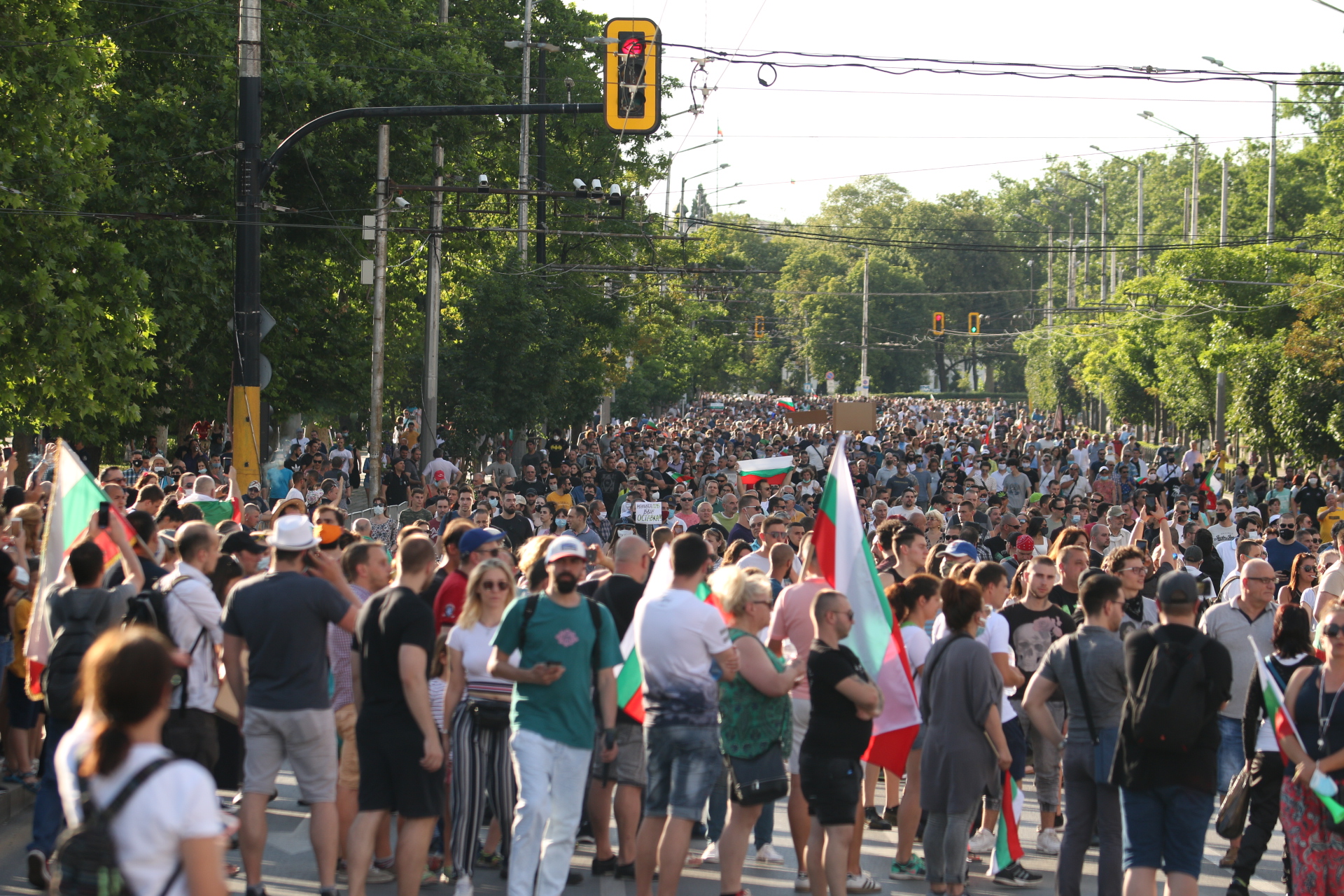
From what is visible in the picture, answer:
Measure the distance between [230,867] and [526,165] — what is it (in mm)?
27957

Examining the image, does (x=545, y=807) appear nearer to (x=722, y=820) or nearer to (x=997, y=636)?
(x=722, y=820)

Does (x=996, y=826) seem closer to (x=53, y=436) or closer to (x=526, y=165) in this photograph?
(x=53, y=436)

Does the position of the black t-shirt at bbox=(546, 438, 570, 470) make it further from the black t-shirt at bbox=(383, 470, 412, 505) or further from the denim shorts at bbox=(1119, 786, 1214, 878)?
the denim shorts at bbox=(1119, 786, 1214, 878)

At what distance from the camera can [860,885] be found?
7402 mm

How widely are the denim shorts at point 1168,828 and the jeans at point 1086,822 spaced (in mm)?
469

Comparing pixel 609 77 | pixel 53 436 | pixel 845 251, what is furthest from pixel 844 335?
pixel 609 77

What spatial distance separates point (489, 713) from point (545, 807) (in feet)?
2.31

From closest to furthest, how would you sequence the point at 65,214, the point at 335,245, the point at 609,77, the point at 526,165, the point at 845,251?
the point at 609,77 → the point at 65,214 → the point at 335,245 → the point at 526,165 → the point at 845,251

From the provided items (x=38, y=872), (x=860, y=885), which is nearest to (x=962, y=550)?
(x=860, y=885)

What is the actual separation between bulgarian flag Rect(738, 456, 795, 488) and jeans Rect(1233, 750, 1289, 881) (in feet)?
55.2

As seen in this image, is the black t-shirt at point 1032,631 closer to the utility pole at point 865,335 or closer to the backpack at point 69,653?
the backpack at point 69,653

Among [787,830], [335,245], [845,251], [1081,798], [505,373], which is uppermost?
[845,251]

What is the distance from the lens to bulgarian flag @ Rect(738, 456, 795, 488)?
24.5 m

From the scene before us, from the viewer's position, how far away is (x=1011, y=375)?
13238 cm
